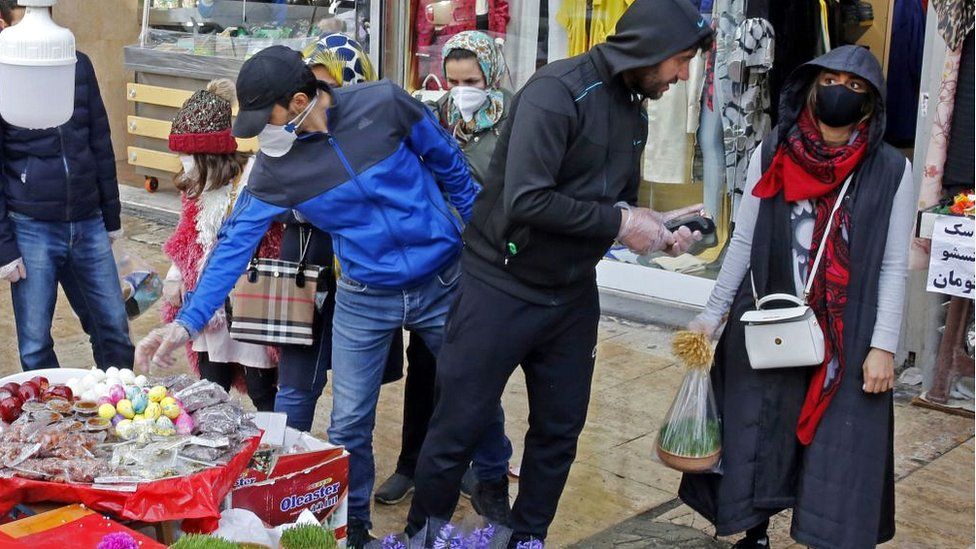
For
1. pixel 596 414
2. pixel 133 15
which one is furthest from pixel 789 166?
pixel 133 15

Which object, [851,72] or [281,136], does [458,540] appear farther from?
[851,72]

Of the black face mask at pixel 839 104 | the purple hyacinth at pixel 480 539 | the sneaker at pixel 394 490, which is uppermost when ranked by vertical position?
the black face mask at pixel 839 104

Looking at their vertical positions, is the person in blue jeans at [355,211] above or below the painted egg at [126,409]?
above

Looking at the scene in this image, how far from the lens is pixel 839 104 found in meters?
3.45

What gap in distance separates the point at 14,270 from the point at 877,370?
3.21 metres

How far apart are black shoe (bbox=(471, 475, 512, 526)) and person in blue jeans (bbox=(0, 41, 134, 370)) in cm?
184

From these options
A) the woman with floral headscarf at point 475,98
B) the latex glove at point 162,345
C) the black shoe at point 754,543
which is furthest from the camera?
the woman with floral headscarf at point 475,98

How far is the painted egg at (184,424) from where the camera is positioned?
3281 millimetres

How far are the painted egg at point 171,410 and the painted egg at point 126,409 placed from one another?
0.08 meters

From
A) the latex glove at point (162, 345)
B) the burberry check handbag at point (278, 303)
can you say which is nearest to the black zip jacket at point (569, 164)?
the burberry check handbag at point (278, 303)

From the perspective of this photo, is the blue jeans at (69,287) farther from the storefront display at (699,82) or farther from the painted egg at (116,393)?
the storefront display at (699,82)

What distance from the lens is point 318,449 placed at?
3.67 metres

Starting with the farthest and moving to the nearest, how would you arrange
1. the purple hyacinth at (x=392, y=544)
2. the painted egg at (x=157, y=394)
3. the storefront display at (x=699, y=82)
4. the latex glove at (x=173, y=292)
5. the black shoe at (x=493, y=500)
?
the storefront display at (x=699, y=82)
the latex glove at (x=173, y=292)
the black shoe at (x=493, y=500)
the painted egg at (x=157, y=394)
the purple hyacinth at (x=392, y=544)

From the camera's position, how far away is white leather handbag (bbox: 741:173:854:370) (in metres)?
3.53
